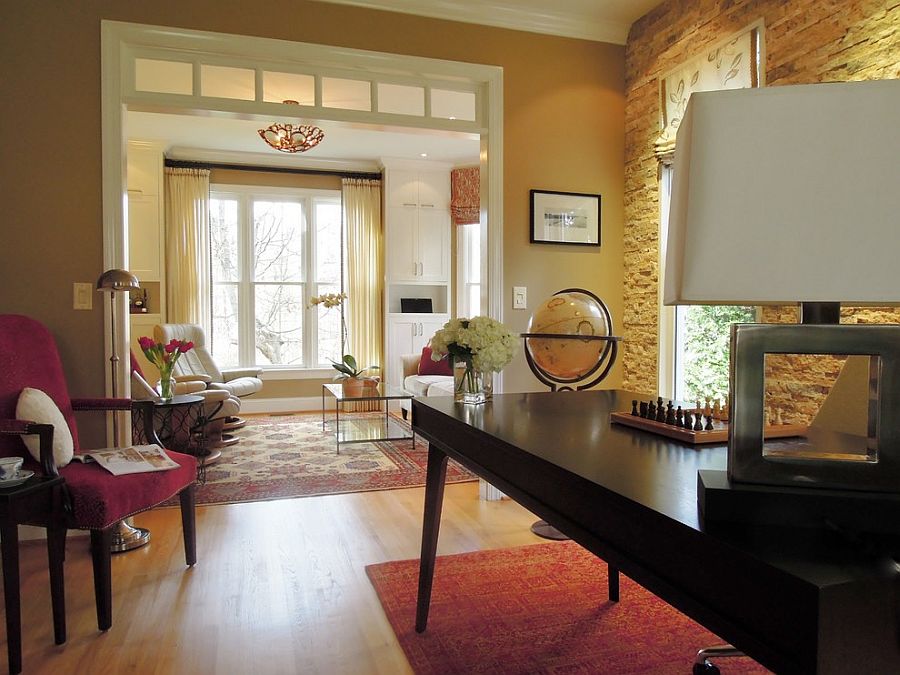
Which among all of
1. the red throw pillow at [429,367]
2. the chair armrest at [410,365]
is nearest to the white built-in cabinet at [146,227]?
the chair armrest at [410,365]

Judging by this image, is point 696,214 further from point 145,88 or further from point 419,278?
point 419,278

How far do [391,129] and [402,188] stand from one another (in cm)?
372

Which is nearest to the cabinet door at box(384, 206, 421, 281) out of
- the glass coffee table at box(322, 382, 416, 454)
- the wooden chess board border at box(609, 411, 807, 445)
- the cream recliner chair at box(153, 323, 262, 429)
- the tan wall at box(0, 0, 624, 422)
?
the glass coffee table at box(322, 382, 416, 454)

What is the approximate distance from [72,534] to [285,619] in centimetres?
151

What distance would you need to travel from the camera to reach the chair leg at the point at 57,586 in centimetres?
201

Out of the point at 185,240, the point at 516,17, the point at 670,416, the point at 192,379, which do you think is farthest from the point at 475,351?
the point at 185,240

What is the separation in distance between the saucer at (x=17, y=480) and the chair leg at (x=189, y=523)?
672 millimetres

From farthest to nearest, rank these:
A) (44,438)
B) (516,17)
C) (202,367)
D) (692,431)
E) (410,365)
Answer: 1. (410,365)
2. (202,367)
3. (516,17)
4. (44,438)
5. (692,431)

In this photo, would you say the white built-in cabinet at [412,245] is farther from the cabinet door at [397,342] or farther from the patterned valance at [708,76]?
the patterned valance at [708,76]

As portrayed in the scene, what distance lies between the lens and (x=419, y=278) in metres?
7.29

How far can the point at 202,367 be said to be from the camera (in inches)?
233

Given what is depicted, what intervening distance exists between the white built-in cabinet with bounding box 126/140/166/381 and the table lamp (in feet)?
21.1

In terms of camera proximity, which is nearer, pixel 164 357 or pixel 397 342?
pixel 164 357

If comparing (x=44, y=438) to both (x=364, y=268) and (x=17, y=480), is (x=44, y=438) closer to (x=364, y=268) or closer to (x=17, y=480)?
(x=17, y=480)
